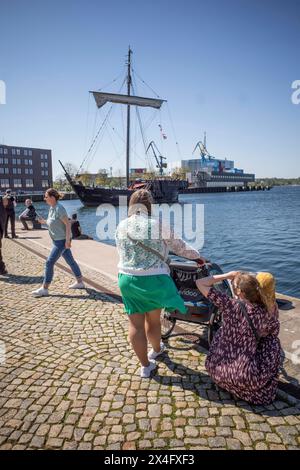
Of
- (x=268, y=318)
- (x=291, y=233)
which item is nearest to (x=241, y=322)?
(x=268, y=318)

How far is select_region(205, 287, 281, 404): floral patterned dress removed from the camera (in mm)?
2834

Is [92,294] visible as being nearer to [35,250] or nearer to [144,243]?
[144,243]

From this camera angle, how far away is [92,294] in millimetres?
6113

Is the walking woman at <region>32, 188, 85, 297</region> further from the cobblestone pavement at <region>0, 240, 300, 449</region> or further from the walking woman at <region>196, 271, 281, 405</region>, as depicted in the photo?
the walking woman at <region>196, 271, 281, 405</region>

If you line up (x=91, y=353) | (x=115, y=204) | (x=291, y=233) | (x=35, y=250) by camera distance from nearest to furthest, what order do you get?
(x=91, y=353) < (x=35, y=250) < (x=291, y=233) < (x=115, y=204)

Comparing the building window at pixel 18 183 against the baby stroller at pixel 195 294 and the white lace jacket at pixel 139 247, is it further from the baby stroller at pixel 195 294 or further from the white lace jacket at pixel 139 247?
the white lace jacket at pixel 139 247

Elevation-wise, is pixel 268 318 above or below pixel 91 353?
above

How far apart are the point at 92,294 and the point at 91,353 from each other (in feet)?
7.36

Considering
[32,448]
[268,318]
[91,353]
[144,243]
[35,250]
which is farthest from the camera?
[35,250]

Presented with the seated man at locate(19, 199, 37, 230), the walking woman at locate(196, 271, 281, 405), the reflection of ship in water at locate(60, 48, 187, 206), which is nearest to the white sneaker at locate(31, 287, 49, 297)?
the walking woman at locate(196, 271, 281, 405)

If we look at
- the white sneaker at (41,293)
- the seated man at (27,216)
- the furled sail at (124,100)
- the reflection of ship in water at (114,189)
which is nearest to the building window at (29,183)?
the reflection of ship in water at (114,189)

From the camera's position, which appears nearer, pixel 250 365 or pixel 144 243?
pixel 250 365

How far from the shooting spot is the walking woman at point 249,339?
2799mm

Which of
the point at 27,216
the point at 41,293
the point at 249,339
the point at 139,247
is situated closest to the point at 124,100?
the point at 27,216
